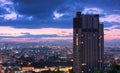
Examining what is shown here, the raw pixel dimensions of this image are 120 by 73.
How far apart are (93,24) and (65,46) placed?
17.2m

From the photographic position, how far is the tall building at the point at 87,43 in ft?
175

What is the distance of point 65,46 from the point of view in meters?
75.3

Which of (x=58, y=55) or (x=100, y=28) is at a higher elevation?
(x=100, y=28)

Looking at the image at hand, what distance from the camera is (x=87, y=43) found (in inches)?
2203

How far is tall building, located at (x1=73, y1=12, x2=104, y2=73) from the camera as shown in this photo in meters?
53.5

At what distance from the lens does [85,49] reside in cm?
5534

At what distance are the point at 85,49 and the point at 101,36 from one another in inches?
161

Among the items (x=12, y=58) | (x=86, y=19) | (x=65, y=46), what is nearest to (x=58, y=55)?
(x=65, y=46)

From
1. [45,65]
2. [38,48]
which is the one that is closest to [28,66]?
[45,65]

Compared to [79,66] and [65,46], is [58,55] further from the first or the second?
[79,66]

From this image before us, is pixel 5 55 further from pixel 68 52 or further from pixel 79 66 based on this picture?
pixel 79 66

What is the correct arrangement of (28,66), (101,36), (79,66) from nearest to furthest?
1. (79,66)
2. (101,36)
3. (28,66)

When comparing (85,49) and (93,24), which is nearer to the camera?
(85,49)

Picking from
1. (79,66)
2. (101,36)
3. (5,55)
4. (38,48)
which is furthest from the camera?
(38,48)
